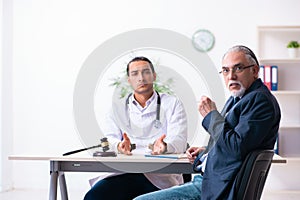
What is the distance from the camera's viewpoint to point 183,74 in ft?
16.9

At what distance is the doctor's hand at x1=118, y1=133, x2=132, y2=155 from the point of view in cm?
261

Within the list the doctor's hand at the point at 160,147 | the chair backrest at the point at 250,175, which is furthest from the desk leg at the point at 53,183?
the chair backrest at the point at 250,175

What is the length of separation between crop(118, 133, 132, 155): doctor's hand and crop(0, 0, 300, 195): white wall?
8.47 feet

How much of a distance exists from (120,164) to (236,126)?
726mm

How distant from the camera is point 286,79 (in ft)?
16.5

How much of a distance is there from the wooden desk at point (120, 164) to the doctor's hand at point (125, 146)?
0.07 m

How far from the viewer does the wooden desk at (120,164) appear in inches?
95.3

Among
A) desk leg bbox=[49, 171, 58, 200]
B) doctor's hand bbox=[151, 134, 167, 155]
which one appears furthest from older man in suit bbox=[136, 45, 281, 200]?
desk leg bbox=[49, 171, 58, 200]

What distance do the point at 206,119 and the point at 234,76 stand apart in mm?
223

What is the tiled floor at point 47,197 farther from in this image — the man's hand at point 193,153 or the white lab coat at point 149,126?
the man's hand at point 193,153

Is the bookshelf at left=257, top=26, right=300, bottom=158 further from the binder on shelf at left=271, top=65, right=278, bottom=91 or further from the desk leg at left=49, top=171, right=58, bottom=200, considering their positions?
the desk leg at left=49, top=171, right=58, bottom=200

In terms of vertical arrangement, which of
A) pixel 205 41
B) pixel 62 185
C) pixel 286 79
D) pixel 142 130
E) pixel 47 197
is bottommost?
pixel 47 197

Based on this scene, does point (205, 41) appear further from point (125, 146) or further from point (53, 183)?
point (53, 183)

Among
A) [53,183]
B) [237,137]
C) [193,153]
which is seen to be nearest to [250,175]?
[237,137]
